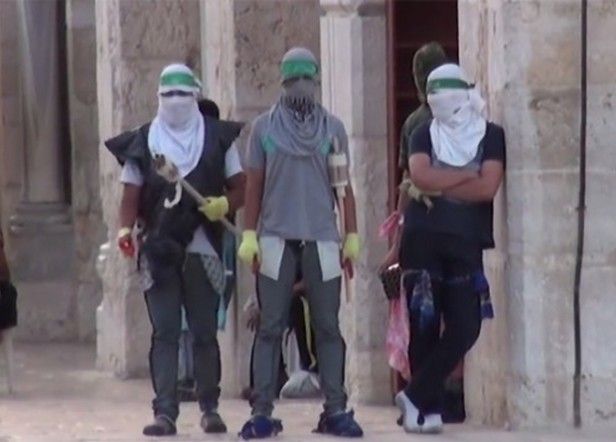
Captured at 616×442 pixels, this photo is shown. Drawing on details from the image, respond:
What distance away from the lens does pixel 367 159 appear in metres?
13.2

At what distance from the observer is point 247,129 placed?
46.9 ft

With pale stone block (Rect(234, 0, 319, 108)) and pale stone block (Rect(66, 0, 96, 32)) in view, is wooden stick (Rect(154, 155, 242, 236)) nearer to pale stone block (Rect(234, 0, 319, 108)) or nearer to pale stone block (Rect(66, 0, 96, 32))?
pale stone block (Rect(234, 0, 319, 108))

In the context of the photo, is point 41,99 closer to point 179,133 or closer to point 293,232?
point 179,133

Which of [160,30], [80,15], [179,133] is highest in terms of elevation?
Answer: [80,15]

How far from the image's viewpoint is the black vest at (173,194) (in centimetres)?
1146

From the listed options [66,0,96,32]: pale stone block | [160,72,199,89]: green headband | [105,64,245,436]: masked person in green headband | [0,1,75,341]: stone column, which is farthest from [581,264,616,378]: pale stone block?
[0,1,75,341]: stone column

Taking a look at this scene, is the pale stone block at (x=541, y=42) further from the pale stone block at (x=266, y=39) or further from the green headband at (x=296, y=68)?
the pale stone block at (x=266, y=39)

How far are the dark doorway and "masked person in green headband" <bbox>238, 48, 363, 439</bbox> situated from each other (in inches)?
68.9

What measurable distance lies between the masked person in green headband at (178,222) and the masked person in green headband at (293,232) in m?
0.24

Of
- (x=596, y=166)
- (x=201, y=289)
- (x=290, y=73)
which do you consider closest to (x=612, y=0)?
(x=596, y=166)

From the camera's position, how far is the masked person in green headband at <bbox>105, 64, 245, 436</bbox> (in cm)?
1147

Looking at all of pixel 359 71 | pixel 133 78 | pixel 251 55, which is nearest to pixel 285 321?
pixel 359 71

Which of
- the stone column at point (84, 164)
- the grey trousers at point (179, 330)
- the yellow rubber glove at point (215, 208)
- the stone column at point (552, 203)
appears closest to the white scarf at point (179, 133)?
the yellow rubber glove at point (215, 208)

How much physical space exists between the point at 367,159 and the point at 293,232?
1.95 metres
